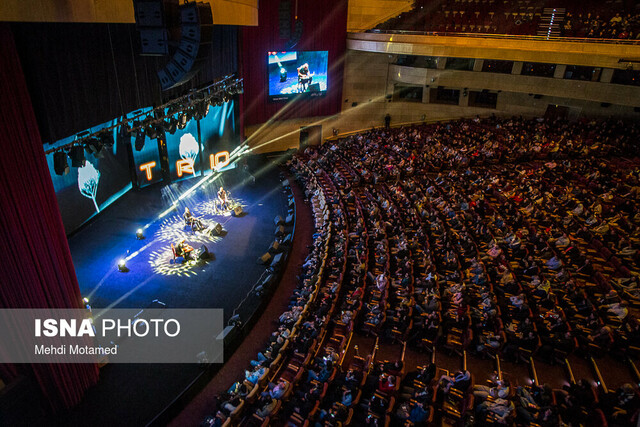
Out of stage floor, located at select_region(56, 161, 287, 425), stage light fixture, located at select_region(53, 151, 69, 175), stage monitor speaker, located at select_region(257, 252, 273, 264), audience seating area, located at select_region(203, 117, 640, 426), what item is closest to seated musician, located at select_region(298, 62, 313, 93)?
audience seating area, located at select_region(203, 117, 640, 426)

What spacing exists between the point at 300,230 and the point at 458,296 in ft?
19.2

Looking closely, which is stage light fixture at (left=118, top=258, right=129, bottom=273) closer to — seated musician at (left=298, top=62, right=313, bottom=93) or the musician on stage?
the musician on stage

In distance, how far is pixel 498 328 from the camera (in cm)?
776

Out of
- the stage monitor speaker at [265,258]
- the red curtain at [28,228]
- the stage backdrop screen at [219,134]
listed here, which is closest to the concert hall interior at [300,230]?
the red curtain at [28,228]

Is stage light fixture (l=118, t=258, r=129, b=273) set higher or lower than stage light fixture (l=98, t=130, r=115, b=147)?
lower

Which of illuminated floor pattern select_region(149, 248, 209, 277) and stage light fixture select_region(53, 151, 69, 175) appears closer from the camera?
stage light fixture select_region(53, 151, 69, 175)

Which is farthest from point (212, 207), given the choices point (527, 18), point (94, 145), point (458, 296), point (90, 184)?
point (527, 18)

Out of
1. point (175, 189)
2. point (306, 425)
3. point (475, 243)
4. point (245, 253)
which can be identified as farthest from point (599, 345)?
point (175, 189)

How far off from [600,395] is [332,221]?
7.75m

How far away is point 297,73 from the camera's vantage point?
65.1 feet

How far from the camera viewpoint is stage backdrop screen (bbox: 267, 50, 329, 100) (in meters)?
19.0

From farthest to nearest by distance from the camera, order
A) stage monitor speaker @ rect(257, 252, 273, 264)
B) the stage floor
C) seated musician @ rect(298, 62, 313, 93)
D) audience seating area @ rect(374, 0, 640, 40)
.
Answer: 1. seated musician @ rect(298, 62, 313, 93)
2. audience seating area @ rect(374, 0, 640, 40)
3. stage monitor speaker @ rect(257, 252, 273, 264)
4. the stage floor

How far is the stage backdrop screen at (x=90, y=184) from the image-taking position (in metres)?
10.5

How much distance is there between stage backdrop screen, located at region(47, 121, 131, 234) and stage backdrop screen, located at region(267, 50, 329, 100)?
8.40 meters
